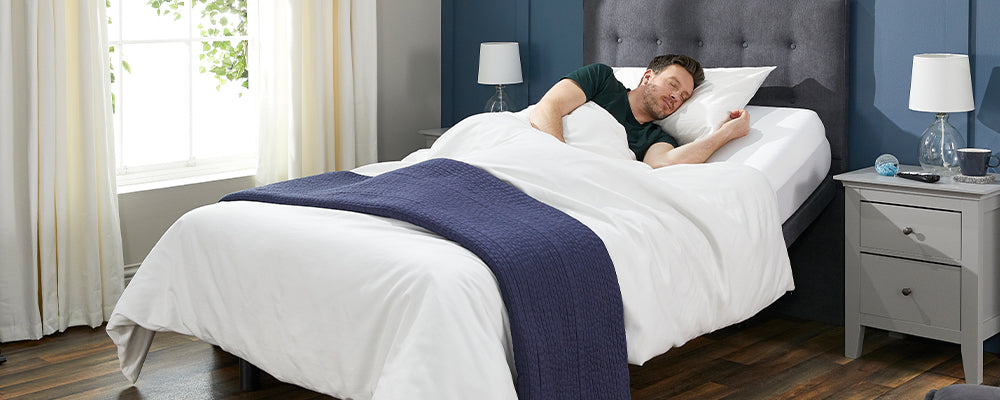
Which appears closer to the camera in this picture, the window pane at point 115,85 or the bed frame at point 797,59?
the bed frame at point 797,59

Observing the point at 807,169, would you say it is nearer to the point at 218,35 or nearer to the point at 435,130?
the point at 435,130

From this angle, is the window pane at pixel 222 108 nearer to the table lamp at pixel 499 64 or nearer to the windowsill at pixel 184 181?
the windowsill at pixel 184 181

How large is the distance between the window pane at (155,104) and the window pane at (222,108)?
69mm

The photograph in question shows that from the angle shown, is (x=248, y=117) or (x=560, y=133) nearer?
(x=560, y=133)

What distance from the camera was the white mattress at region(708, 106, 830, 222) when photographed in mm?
3205

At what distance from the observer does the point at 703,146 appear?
130 inches

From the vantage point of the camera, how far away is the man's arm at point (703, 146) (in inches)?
130

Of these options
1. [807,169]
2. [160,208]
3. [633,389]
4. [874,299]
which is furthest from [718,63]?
[160,208]

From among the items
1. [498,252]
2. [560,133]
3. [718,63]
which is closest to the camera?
[498,252]

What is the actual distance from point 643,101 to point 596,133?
36 centimetres

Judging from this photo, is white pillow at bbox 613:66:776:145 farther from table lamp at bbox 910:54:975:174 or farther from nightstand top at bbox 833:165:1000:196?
table lamp at bbox 910:54:975:174

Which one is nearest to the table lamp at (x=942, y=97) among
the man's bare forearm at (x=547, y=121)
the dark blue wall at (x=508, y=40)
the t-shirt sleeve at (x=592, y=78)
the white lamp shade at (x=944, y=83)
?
the white lamp shade at (x=944, y=83)

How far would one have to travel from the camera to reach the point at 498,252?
2.20 m

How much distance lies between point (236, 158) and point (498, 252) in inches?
98.8
